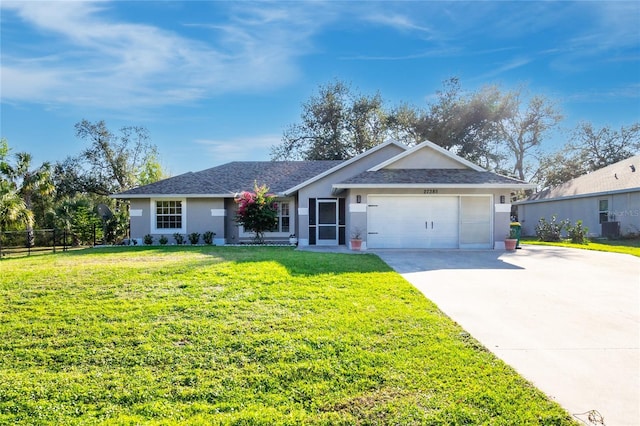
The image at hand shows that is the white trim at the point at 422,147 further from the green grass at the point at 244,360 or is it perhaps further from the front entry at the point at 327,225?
the green grass at the point at 244,360

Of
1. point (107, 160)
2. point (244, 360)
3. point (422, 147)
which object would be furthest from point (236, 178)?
point (107, 160)

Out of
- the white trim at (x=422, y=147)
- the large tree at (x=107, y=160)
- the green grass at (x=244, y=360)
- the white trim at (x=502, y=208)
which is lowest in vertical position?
the green grass at (x=244, y=360)

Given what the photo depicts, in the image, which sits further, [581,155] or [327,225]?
[581,155]

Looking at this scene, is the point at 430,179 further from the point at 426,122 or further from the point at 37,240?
the point at 37,240

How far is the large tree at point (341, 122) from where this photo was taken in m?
34.4

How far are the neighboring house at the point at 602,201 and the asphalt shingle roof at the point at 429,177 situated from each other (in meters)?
10.6

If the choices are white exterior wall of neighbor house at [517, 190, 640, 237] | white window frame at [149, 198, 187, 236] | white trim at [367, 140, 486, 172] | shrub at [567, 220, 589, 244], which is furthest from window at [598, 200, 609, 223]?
white window frame at [149, 198, 187, 236]

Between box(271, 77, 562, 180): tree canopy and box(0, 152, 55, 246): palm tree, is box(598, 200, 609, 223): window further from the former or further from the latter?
box(0, 152, 55, 246): palm tree

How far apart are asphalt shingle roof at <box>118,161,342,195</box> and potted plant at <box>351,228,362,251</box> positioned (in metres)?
5.91

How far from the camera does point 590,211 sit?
2283 cm

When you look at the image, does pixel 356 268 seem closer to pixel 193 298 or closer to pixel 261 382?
pixel 193 298

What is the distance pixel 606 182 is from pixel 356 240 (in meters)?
18.8

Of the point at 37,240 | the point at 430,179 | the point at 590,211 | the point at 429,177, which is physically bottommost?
the point at 37,240

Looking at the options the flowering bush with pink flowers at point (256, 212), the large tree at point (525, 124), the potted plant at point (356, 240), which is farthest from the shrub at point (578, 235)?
the large tree at point (525, 124)
